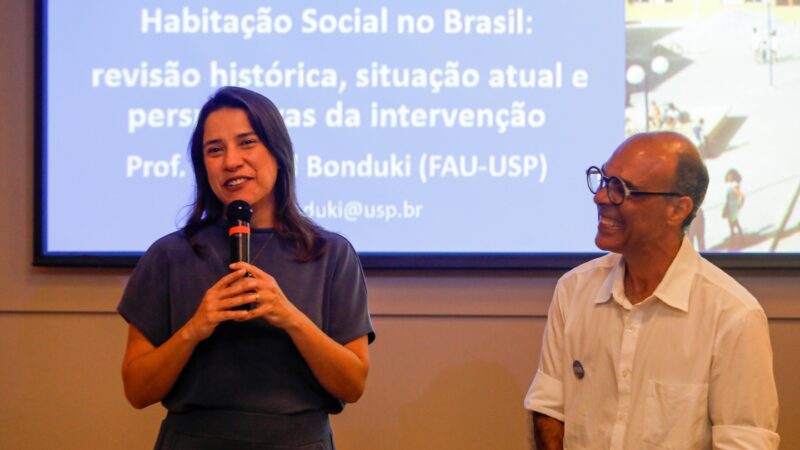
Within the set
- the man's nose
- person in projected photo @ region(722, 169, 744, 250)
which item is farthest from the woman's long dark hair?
person in projected photo @ region(722, 169, 744, 250)

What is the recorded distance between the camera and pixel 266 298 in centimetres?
163

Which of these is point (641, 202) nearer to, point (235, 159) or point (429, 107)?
point (235, 159)

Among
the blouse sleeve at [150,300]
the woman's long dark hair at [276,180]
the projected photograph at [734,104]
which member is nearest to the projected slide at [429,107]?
the projected photograph at [734,104]

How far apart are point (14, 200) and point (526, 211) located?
1.85m

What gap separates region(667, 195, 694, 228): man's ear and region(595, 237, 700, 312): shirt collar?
7cm

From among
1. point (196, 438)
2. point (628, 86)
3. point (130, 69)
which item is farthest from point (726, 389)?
point (130, 69)

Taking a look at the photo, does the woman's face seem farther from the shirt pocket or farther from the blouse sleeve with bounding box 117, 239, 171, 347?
the shirt pocket

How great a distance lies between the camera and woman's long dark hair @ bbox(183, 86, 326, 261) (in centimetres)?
184

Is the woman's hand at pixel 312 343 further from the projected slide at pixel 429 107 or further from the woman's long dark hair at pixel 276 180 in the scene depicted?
the projected slide at pixel 429 107

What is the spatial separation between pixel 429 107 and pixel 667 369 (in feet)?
4.58

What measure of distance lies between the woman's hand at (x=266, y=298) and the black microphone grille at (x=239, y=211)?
4.4 inches

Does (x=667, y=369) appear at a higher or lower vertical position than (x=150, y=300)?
lower

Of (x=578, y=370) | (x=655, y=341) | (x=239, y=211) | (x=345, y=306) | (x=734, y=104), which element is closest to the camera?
(x=239, y=211)

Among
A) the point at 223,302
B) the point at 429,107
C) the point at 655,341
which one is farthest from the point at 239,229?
the point at 429,107
